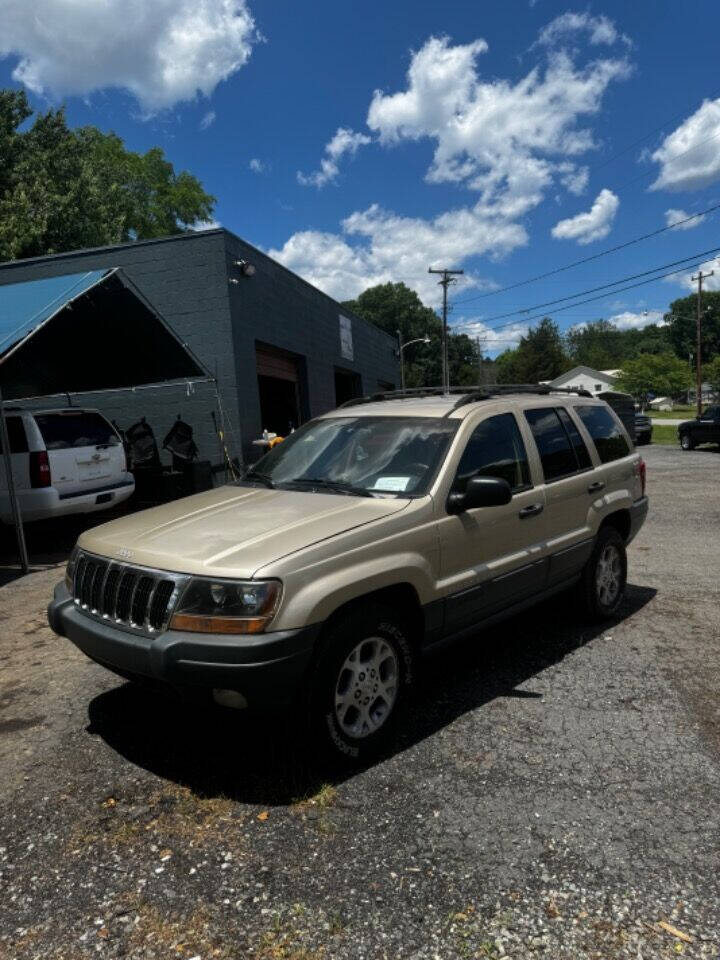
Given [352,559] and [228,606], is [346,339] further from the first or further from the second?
[228,606]

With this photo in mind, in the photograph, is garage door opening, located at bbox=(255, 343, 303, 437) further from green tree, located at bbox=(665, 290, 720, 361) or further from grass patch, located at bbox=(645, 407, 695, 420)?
green tree, located at bbox=(665, 290, 720, 361)

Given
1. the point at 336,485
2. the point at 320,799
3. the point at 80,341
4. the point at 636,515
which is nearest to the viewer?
the point at 320,799

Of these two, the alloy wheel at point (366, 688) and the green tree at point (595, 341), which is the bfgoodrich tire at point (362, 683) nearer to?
the alloy wheel at point (366, 688)

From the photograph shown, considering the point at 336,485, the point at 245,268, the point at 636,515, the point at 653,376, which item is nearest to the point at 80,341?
the point at 245,268

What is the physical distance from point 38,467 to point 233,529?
5.85 m

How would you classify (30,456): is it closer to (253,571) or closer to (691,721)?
(253,571)

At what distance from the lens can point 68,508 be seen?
8.38 metres

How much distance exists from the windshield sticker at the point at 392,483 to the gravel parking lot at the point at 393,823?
1.25 m

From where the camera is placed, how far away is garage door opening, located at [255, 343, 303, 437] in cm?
1734

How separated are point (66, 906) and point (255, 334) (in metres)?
13.2

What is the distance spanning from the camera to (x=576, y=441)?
500 cm

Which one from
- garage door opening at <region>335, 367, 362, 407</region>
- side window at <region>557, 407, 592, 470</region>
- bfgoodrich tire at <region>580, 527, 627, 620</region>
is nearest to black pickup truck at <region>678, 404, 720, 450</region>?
garage door opening at <region>335, 367, 362, 407</region>

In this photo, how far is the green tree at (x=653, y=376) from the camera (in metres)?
78.1

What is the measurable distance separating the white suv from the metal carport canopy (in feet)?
1.62
